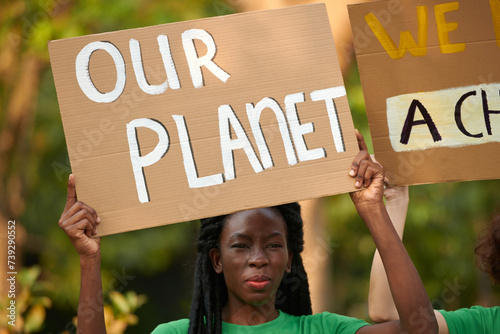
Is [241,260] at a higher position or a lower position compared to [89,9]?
lower

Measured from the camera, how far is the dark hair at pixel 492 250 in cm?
296

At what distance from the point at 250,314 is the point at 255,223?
0.33 meters

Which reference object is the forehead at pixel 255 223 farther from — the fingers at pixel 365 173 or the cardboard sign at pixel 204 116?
the fingers at pixel 365 173

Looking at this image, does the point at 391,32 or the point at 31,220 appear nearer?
the point at 391,32

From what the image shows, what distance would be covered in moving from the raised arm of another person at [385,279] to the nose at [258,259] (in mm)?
461

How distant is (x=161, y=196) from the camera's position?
2.58 metres

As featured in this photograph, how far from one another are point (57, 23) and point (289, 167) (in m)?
3.92

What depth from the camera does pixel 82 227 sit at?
2471mm

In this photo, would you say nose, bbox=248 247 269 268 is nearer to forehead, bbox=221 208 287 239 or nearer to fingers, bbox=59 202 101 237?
forehead, bbox=221 208 287 239

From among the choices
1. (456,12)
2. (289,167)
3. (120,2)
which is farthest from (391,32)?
(120,2)

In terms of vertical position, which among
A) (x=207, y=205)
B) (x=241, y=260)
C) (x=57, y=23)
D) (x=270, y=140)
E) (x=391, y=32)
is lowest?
(x=241, y=260)

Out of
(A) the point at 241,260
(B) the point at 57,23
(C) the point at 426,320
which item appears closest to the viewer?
(C) the point at 426,320

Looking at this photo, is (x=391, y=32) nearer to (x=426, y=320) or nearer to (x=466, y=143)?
(x=466, y=143)

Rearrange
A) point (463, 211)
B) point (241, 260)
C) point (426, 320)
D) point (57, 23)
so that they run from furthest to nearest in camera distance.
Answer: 1. point (463, 211)
2. point (57, 23)
3. point (241, 260)
4. point (426, 320)
